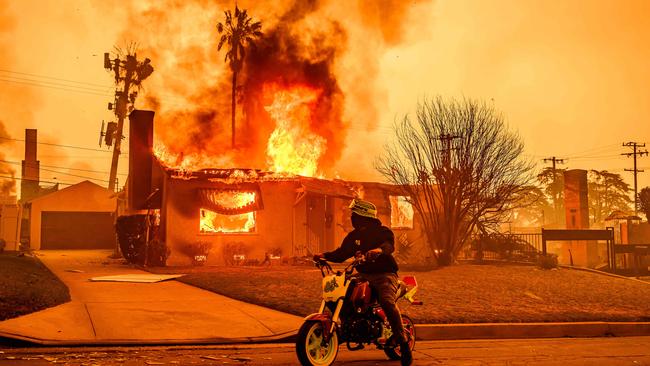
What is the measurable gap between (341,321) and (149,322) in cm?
380

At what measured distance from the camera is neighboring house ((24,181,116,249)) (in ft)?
150

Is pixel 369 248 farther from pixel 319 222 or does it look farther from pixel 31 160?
pixel 31 160

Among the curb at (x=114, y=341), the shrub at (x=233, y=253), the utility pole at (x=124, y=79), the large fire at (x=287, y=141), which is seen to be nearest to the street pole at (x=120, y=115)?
the utility pole at (x=124, y=79)

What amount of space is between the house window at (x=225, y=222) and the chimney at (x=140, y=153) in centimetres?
374

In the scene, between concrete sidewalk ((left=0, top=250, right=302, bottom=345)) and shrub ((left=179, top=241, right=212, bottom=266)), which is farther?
shrub ((left=179, top=241, right=212, bottom=266))

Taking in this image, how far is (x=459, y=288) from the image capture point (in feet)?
50.8

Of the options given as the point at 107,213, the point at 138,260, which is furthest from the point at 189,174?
the point at 107,213

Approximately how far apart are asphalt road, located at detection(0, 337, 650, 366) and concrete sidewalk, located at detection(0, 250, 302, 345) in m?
0.37

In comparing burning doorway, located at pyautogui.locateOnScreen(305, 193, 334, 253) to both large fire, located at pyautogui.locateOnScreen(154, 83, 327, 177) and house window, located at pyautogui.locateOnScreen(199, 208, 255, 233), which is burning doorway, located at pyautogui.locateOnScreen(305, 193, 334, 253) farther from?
house window, located at pyautogui.locateOnScreen(199, 208, 255, 233)

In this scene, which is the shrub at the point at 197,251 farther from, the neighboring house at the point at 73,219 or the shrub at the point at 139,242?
the neighboring house at the point at 73,219

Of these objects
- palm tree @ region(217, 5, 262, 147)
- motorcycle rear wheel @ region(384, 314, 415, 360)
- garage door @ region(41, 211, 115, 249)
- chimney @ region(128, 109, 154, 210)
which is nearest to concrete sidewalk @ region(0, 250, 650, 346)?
motorcycle rear wheel @ region(384, 314, 415, 360)

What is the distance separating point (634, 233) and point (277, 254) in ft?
81.8

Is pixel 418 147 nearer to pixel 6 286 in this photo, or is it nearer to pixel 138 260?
pixel 138 260

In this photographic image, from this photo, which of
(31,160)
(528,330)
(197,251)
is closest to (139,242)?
(197,251)
